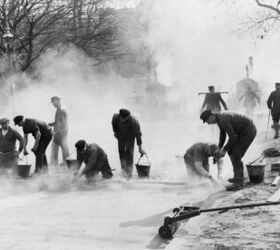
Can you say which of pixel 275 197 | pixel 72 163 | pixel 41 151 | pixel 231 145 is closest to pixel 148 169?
pixel 72 163

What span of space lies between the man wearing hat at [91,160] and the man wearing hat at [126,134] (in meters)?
0.65

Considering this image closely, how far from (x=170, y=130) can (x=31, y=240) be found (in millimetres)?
13687

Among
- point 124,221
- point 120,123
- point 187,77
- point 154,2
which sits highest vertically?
point 154,2

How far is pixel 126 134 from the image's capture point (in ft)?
33.0

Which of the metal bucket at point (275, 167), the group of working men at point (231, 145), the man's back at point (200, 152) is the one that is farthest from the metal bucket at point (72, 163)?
the metal bucket at point (275, 167)

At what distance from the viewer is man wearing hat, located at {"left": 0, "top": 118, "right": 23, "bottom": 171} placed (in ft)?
34.1

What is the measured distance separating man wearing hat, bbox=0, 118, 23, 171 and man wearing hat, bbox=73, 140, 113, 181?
185cm

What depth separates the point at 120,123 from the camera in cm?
1001

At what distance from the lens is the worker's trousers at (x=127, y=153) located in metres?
10.1

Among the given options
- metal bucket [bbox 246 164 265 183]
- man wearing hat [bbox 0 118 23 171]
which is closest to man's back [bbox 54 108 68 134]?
man wearing hat [bbox 0 118 23 171]

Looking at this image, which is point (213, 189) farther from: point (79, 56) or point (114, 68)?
point (114, 68)

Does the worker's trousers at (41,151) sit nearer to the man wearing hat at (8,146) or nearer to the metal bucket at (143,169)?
the man wearing hat at (8,146)

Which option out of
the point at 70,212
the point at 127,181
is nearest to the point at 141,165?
the point at 127,181

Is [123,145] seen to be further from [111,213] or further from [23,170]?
[111,213]
